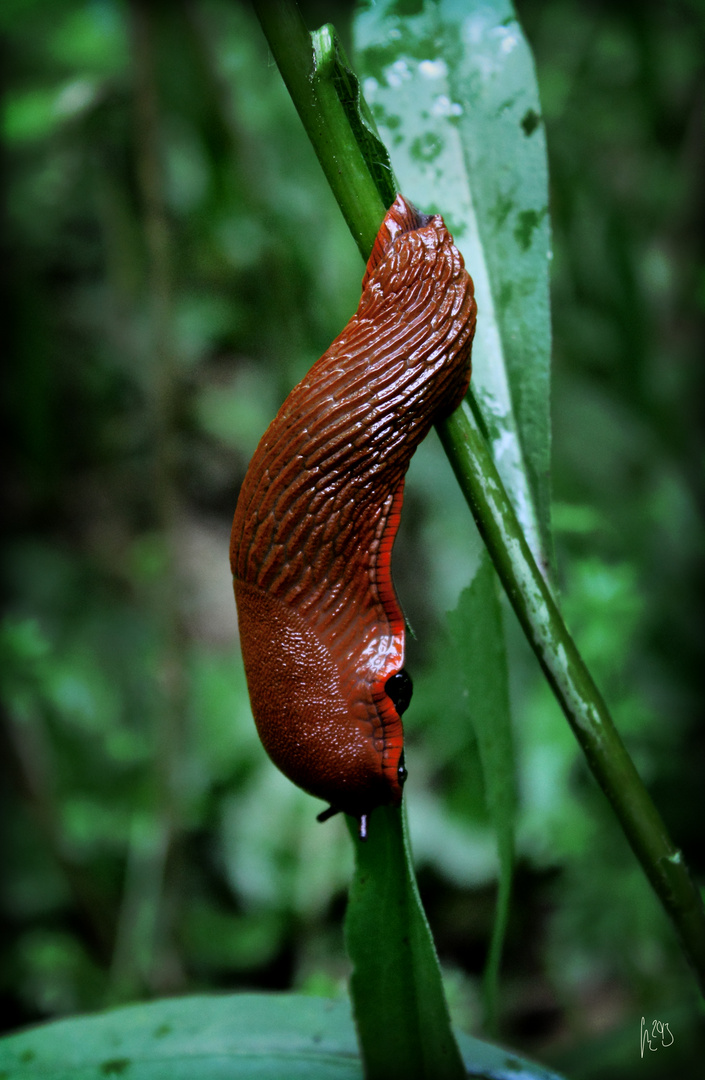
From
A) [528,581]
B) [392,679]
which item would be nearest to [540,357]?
[528,581]

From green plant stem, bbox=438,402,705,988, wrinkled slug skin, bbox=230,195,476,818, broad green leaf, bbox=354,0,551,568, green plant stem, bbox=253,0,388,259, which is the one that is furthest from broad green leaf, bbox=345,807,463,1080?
green plant stem, bbox=253,0,388,259

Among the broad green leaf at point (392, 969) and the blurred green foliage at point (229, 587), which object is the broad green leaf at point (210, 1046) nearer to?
the broad green leaf at point (392, 969)

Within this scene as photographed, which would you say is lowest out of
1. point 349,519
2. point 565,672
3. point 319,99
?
point 565,672

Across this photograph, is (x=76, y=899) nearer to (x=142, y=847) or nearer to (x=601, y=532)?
(x=142, y=847)

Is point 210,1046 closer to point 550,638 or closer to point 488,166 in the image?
point 550,638

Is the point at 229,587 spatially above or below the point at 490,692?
above

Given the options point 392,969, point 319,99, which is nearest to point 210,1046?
point 392,969

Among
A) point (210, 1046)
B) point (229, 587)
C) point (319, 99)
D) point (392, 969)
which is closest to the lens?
point (319, 99)
